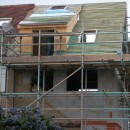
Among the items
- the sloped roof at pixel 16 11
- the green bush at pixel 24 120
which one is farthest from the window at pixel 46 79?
the green bush at pixel 24 120

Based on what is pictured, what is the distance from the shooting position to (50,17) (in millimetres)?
25969

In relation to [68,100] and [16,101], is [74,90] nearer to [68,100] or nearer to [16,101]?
[68,100]

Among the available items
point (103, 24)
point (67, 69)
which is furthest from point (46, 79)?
point (103, 24)

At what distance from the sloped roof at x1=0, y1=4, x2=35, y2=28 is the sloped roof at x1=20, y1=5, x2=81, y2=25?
1036 mm

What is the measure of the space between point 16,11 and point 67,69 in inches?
272

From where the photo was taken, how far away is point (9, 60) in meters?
23.6

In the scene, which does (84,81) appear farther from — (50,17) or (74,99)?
(50,17)

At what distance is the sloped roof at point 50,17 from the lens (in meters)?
25.3

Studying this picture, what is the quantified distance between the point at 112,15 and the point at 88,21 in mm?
1296

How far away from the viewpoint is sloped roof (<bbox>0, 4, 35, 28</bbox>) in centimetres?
2817

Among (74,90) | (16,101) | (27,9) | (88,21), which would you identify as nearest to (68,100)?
(74,90)

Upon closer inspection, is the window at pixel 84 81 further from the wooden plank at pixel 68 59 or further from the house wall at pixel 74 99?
the wooden plank at pixel 68 59

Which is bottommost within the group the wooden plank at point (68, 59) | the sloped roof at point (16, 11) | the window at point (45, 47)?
the wooden plank at point (68, 59)

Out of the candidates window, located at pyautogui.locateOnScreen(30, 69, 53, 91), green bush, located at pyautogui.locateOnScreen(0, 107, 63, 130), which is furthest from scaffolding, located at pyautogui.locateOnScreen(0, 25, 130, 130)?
green bush, located at pyautogui.locateOnScreen(0, 107, 63, 130)
